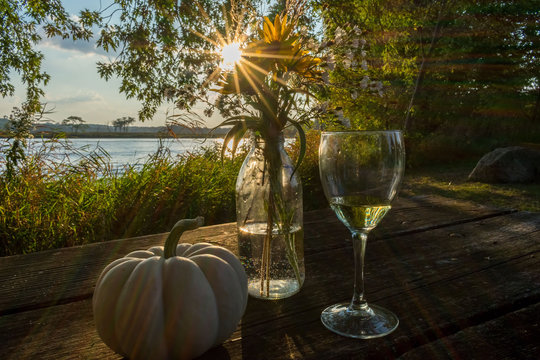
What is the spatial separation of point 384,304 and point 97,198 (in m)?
3.16

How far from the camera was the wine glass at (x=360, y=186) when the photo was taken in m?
0.89

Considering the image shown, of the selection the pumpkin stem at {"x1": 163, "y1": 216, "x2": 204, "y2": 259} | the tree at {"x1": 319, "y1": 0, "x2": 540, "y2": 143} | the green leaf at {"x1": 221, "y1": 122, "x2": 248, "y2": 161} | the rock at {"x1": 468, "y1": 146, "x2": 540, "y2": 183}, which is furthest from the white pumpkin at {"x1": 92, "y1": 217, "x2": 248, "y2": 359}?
the tree at {"x1": 319, "y1": 0, "x2": 540, "y2": 143}

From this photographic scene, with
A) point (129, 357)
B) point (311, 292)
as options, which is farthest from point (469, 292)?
point (129, 357)

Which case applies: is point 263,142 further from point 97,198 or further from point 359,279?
point 97,198

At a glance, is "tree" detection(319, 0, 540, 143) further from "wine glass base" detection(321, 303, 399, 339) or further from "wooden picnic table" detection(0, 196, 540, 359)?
"wine glass base" detection(321, 303, 399, 339)

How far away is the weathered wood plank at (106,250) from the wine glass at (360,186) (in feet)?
1.71

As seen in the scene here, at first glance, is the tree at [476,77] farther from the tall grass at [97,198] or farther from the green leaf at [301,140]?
the green leaf at [301,140]

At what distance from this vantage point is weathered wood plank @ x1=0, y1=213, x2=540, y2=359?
32.3 inches

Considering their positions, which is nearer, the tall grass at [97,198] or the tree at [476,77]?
the tall grass at [97,198]

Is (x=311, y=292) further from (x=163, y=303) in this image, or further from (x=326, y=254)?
(x=163, y=303)

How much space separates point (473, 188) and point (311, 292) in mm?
8123

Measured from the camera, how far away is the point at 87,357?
0.80m

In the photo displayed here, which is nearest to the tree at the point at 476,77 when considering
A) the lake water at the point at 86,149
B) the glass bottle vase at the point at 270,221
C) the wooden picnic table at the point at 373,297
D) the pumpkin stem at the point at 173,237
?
the lake water at the point at 86,149

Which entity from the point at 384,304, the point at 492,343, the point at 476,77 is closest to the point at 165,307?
the point at 384,304
